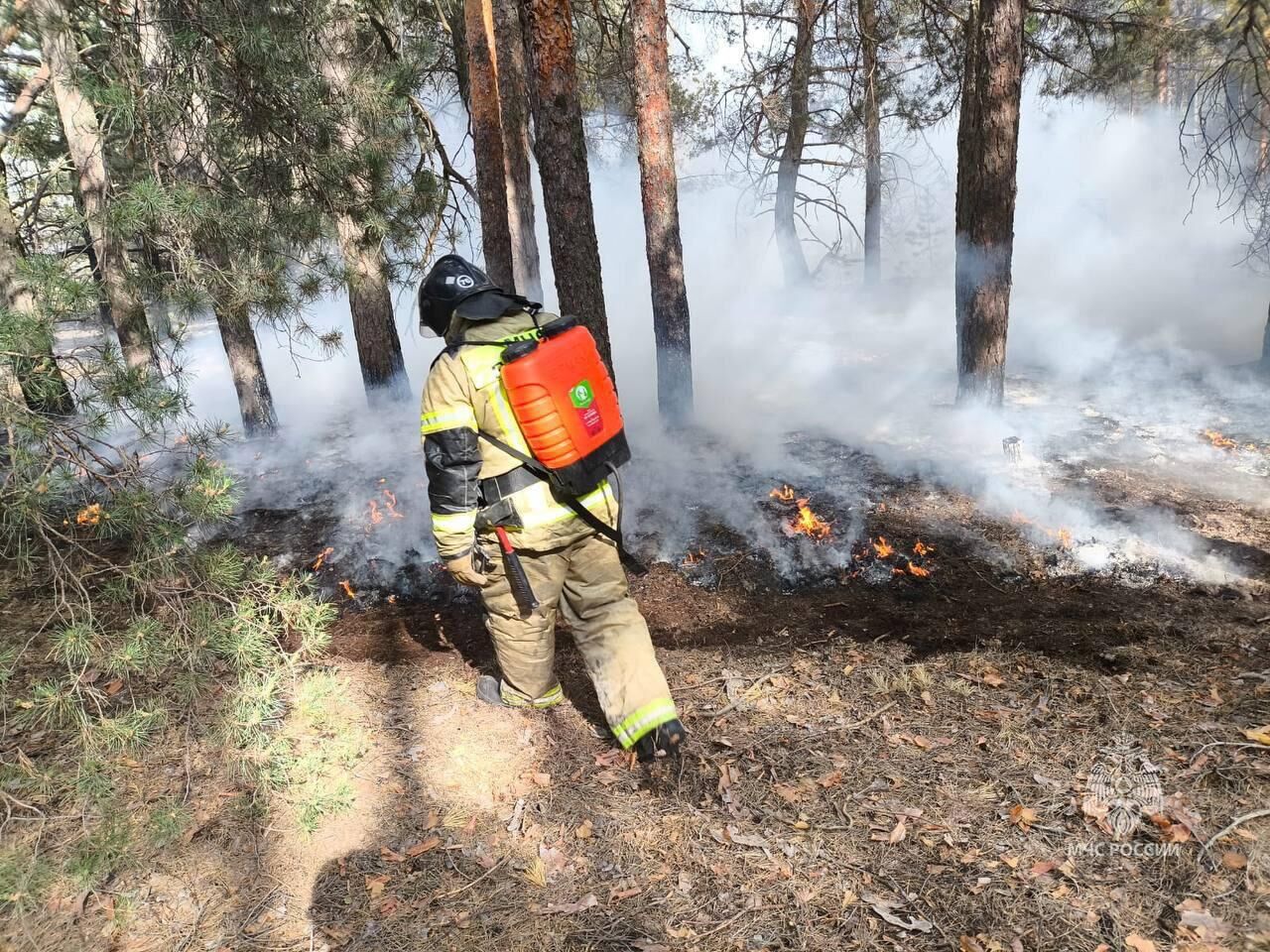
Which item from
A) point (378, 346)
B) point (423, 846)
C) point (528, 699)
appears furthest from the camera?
point (378, 346)

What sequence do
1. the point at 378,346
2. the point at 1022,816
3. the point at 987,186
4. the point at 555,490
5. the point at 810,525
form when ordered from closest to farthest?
the point at 1022,816 < the point at 555,490 < the point at 810,525 < the point at 987,186 < the point at 378,346

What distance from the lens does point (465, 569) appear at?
3375mm

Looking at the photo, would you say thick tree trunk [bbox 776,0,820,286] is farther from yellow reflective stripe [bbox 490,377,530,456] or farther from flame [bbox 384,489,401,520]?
yellow reflective stripe [bbox 490,377,530,456]

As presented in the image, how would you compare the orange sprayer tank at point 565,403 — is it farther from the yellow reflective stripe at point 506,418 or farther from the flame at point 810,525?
the flame at point 810,525

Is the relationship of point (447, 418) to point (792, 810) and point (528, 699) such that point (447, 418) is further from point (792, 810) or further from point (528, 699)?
point (792, 810)

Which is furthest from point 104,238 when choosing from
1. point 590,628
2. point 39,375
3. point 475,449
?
point 590,628

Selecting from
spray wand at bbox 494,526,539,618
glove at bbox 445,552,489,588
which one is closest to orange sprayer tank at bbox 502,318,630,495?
spray wand at bbox 494,526,539,618

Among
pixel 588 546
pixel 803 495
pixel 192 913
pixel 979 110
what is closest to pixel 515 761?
pixel 588 546

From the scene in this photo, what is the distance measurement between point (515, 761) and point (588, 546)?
103 centimetres

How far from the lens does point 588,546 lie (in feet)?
11.6

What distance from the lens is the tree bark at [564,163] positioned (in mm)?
5695

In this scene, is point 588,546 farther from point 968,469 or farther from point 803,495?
point 968,469

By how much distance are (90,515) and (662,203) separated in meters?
6.76

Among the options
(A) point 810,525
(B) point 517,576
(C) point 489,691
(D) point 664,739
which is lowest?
(A) point 810,525
